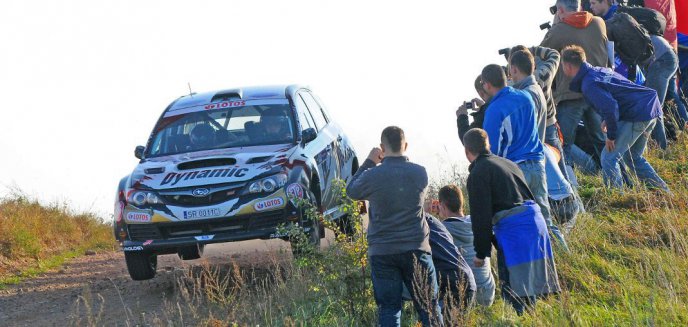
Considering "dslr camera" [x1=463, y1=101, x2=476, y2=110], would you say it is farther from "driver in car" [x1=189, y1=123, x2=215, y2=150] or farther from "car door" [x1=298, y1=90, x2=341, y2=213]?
"driver in car" [x1=189, y1=123, x2=215, y2=150]

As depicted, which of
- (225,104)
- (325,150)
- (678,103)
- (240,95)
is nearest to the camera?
(325,150)

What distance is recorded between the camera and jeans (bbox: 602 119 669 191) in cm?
1031

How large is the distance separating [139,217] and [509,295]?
15.3 feet

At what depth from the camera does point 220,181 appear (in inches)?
412

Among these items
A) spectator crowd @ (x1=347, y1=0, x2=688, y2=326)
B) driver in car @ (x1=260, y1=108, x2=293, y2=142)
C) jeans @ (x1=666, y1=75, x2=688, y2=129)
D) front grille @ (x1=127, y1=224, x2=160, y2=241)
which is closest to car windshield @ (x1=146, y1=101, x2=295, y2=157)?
driver in car @ (x1=260, y1=108, x2=293, y2=142)

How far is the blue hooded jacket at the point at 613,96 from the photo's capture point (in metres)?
10.1

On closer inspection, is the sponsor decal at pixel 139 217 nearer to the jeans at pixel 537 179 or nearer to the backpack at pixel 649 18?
the jeans at pixel 537 179

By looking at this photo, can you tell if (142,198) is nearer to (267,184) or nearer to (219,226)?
(219,226)

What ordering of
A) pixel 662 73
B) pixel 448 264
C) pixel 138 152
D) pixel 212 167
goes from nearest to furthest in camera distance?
pixel 448 264, pixel 212 167, pixel 138 152, pixel 662 73

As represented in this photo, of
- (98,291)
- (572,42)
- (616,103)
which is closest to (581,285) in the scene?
(616,103)

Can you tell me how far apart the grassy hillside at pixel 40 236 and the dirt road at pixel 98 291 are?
1.42ft

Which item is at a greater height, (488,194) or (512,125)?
(512,125)

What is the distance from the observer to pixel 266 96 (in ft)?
40.1

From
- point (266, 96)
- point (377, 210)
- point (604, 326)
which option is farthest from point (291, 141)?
point (604, 326)
